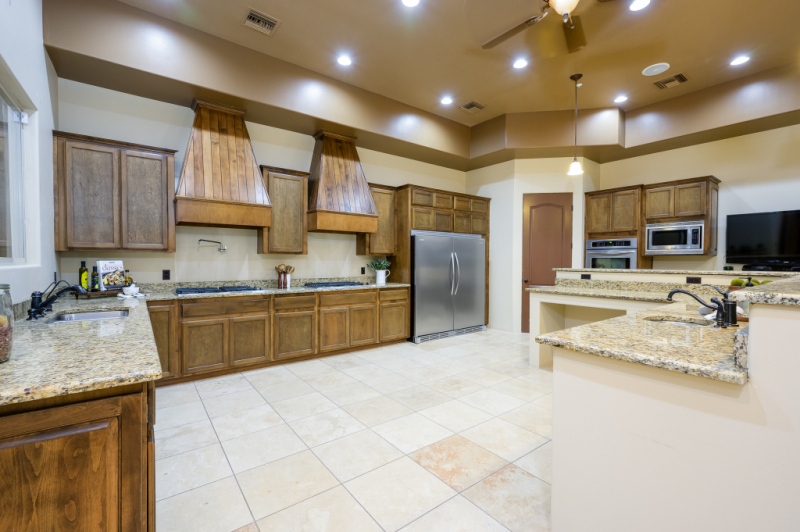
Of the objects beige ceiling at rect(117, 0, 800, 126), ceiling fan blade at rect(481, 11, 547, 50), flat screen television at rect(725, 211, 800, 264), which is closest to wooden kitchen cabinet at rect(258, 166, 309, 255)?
beige ceiling at rect(117, 0, 800, 126)

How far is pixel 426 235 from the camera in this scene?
5.03 meters

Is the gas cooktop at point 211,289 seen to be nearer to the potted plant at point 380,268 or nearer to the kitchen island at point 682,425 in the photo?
the potted plant at point 380,268

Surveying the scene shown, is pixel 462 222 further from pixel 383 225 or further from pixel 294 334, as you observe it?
pixel 294 334

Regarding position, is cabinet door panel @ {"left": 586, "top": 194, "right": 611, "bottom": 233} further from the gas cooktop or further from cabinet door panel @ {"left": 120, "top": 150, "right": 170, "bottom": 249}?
cabinet door panel @ {"left": 120, "top": 150, "right": 170, "bottom": 249}

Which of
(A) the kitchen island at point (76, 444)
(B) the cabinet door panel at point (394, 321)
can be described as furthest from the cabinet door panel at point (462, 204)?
(A) the kitchen island at point (76, 444)

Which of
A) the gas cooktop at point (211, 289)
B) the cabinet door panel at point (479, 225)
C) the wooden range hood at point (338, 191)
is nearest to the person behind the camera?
the gas cooktop at point (211, 289)

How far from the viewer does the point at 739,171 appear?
179 inches

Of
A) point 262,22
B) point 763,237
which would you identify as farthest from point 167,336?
point 763,237

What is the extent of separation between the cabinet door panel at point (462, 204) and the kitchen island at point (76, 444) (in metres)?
4.85

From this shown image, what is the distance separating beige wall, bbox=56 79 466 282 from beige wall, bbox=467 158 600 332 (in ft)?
6.44

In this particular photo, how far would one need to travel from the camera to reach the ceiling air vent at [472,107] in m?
4.79

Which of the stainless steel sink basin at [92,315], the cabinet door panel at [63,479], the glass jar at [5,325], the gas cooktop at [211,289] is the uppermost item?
the glass jar at [5,325]

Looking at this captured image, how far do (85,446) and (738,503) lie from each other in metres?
1.86

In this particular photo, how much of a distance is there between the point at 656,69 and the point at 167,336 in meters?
5.70
